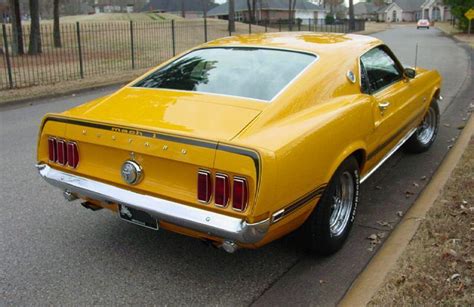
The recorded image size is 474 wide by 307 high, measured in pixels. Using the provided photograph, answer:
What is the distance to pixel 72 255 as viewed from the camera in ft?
12.6

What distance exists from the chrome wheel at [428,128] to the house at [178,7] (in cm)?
8611

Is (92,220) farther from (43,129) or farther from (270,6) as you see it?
(270,6)

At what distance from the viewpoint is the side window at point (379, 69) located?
15.0ft

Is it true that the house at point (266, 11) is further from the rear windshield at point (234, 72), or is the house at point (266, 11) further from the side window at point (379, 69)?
the rear windshield at point (234, 72)

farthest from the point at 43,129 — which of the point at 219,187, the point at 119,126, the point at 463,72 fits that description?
the point at 463,72

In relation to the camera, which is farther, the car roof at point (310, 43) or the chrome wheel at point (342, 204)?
the car roof at point (310, 43)

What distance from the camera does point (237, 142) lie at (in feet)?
9.83

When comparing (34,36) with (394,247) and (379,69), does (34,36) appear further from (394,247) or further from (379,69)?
(394,247)

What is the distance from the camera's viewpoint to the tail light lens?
3.63 m

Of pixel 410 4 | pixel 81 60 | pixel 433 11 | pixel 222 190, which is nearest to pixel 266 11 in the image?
pixel 433 11

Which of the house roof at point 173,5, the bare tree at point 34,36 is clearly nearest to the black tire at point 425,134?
the bare tree at point 34,36

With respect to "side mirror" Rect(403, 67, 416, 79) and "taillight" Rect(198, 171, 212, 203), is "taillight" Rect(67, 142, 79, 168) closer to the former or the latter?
"taillight" Rect(198, 171, 212, 203)

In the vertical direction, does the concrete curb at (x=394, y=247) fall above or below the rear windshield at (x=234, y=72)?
below

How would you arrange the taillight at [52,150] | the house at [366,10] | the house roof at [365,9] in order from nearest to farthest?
the taillight at [52,150], the house at [366,10], the house roof at [365,9]
